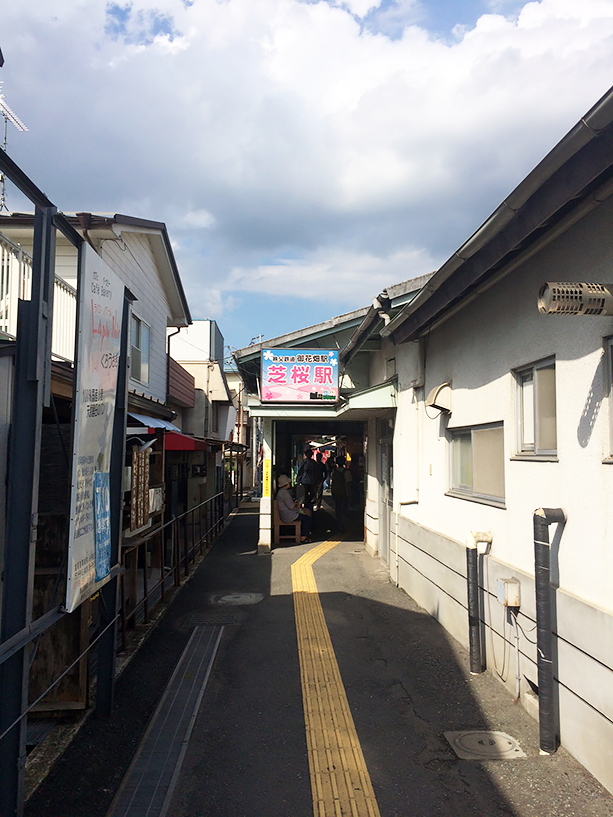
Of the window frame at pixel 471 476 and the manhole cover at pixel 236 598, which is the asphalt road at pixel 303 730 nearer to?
the manhole cover at pixel 236 598

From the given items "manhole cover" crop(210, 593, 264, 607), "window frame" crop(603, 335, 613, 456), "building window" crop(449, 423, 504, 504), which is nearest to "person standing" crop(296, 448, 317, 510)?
"manhole cover" crop(210, 593, 264, 607)

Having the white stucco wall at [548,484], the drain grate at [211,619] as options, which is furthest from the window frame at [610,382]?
the drain grate at [211,619]

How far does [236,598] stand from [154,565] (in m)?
2.33

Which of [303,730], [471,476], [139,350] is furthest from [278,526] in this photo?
[303,730]

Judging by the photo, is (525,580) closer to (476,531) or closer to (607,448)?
(476,531)

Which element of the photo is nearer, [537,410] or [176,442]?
[537,410]

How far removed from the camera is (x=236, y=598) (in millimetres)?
8602

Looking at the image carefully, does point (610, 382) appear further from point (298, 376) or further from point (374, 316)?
point (298, 376)

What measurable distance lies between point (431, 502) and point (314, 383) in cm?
447

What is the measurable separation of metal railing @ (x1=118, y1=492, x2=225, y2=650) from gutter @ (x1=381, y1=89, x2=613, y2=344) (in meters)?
4.42

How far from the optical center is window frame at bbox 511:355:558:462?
15.0 ft

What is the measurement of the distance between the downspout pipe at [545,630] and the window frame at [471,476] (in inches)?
45.1

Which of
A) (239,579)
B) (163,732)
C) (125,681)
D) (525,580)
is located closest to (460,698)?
(525,580)

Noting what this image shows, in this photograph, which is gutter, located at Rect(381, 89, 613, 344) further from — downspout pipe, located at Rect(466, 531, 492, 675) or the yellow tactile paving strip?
the yellow tactile paving strip
